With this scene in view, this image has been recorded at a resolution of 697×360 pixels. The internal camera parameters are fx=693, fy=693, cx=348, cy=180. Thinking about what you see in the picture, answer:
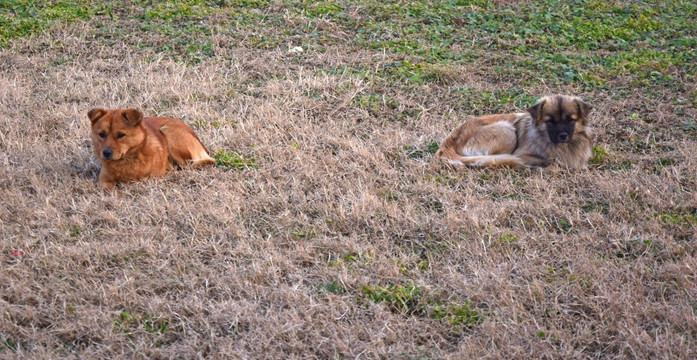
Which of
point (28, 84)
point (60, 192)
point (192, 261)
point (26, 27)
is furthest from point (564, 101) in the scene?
point (26, 27)

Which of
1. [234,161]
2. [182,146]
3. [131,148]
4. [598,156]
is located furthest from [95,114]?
[598,156]

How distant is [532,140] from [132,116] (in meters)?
3.86

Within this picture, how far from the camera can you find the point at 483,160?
22.0 feet

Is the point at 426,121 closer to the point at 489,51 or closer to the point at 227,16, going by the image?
the point at 489,51

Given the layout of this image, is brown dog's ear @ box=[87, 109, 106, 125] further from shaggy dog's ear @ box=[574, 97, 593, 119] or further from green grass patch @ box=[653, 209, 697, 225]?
green grass patch @ box=[653, 209, 697, 225]

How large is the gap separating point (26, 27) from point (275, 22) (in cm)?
390

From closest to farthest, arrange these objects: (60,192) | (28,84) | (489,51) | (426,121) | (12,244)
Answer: (12,244)
(60,192)
(426,121)
(28,84)
(489,51)

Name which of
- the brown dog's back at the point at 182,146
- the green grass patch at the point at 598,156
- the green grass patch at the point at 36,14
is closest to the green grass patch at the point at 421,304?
the brown dog's back at the point at 182,146

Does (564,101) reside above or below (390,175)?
above

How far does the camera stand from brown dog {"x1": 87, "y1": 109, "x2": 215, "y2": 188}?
6.26m

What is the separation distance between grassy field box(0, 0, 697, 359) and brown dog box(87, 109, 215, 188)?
20 centimetres

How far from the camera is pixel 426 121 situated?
801 cm

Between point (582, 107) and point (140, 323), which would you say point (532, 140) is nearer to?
point (582, 107)

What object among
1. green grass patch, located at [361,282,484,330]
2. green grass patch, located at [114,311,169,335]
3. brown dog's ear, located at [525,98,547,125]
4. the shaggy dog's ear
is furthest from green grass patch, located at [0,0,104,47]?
green grass patch, located at [361,282,484,330]
